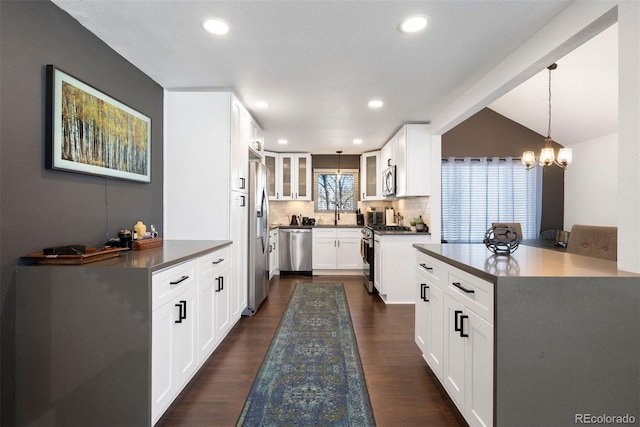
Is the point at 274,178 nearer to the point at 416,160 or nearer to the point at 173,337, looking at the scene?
the point at 416,160

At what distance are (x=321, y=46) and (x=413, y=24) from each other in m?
0.62

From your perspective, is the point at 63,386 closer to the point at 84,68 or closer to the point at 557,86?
the point at 84,68

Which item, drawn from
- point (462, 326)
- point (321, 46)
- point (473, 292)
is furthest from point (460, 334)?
point (321, 46)

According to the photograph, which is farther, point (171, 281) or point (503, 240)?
point (503, 240)

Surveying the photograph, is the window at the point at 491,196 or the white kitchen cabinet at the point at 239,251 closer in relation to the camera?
the white kitchen cabinet at the point at 239,251

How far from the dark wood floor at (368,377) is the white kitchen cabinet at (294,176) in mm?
2935

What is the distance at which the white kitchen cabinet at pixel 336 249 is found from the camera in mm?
5746

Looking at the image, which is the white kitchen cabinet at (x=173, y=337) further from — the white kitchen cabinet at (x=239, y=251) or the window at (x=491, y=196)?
the window at (x=491, y=196)

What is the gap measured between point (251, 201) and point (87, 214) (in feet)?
5.45

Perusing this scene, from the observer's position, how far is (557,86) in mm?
4301

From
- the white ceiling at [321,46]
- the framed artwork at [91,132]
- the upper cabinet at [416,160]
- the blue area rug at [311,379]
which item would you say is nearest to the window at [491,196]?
the upper cabinet at [416,160]

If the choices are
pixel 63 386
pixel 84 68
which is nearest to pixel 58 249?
pixel 63 386

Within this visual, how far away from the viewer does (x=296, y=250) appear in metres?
5.77

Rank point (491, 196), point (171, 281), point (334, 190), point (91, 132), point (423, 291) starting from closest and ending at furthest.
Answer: point (171, 281) < point (91, 132) < point (423, 291) < point (491, 196) < point (334, 190)
